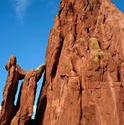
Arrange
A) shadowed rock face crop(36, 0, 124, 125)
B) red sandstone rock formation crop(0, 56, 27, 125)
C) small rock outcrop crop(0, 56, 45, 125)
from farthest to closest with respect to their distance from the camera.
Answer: red sandstone rock formation crop(0, 56, 27, 125) → small rock outcrop crop(0, 56, 45, 125) → shadowed rock face crop(36, 0, 124, 125)

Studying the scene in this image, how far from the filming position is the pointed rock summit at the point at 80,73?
16.2 m

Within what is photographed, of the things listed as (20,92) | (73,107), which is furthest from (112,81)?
(20,92)

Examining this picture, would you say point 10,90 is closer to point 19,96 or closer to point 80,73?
point 19,96

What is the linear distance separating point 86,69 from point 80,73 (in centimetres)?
90

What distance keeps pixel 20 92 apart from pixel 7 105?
2.38 meters

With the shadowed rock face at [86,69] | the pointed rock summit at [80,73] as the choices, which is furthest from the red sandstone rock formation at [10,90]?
the shadowed rock face at [86,69]

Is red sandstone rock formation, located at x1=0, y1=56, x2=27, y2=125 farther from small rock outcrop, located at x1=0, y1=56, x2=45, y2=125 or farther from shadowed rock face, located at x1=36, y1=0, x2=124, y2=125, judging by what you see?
shadowed rock face, located at x1=36, y1=0, x2=124, y2=125

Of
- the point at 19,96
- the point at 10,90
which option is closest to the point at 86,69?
the point at 10,90

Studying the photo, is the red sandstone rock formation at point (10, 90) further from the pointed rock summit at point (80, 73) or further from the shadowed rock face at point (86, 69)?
the shadowed rock face at point (86, 69)

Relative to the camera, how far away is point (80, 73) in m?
18.1

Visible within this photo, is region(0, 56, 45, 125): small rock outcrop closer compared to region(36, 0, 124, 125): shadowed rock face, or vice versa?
region(36, 0, 124, 125): shadowed rock face

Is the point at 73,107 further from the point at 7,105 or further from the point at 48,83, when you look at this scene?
the point at 7,105

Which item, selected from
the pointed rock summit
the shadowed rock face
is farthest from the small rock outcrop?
the shadowed rock face

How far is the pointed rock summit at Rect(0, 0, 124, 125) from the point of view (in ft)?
53.3
